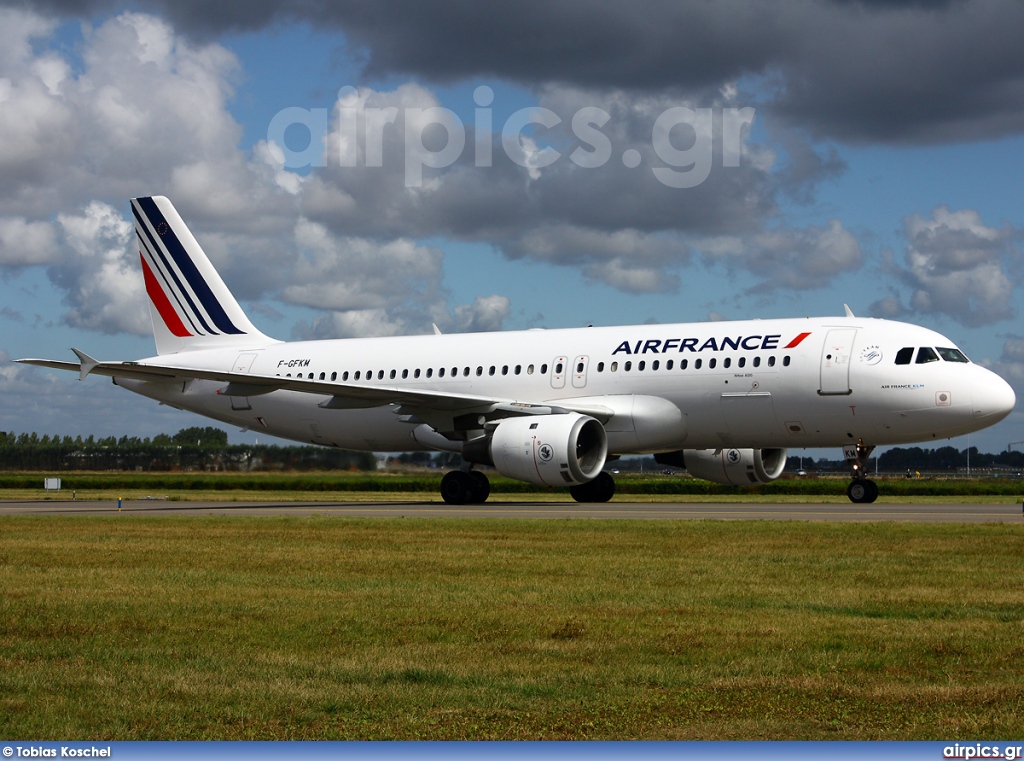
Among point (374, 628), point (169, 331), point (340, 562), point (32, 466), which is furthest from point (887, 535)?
point (32, 466)

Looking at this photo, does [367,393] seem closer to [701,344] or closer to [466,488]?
[466,488]

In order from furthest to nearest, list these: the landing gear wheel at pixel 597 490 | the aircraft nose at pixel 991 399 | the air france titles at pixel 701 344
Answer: the landing gear wheel at pixel 597 490
the air france titles at pixel 701 344
the aircraft nose at pixel 991 399

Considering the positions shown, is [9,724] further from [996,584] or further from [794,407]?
[794,407]

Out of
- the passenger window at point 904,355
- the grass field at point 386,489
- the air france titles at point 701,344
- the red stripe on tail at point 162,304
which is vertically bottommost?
the grass field at point 386,489

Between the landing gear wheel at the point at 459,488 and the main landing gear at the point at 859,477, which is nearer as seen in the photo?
the main landing gear at the point at 859,477

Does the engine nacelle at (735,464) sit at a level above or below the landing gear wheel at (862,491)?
above

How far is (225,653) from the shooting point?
786cm

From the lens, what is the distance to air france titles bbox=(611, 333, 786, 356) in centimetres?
2741

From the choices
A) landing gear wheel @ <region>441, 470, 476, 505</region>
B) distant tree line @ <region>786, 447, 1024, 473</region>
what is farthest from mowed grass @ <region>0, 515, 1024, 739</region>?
distant tree line @ <region>786, 447, 1024, 473</region>

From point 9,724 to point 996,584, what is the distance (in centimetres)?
890

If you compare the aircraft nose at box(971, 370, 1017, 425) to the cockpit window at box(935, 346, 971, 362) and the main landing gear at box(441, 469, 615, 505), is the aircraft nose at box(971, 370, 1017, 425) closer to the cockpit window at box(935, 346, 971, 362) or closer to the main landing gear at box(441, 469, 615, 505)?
the cockpit window at box(935, 346, 971, 362)

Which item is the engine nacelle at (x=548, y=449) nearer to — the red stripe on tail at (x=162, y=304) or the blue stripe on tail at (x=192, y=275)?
the blue stripe on tail at (x=192, y=275)

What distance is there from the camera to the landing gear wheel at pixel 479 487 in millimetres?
29766

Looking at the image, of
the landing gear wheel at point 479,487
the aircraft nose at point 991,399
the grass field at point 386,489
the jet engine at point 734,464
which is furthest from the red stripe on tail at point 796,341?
the grass field at point 386,489
